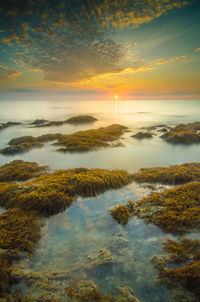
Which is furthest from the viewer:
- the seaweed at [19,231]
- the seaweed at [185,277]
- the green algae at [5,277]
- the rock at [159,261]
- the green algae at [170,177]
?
the green algae at [170,177]

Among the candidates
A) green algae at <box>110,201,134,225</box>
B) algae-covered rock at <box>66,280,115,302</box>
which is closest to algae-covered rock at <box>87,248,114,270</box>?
algae-covered rock at <box>66,280,115,302</box>

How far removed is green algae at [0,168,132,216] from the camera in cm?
485

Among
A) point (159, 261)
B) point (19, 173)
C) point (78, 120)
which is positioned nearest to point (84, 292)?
point (159, 261)

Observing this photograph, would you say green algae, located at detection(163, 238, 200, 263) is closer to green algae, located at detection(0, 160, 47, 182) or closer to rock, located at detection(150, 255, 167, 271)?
rock, located at detection(150, 255, 167, 271)

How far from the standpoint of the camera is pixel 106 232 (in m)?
4.02

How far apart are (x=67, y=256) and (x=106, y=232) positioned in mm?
1069

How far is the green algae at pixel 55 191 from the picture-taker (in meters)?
4.85

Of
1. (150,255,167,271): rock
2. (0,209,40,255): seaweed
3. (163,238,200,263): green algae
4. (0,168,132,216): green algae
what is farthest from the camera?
(0,168,132,216): green algae

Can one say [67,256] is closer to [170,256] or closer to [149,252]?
[149,252]

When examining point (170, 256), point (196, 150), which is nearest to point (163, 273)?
point (170, 256)

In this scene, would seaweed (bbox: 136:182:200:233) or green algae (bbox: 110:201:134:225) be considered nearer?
seaweed (bbox: 136:182:200:233)

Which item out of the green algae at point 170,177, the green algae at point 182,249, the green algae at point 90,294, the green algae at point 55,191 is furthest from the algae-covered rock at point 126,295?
the green algae at point 170,177

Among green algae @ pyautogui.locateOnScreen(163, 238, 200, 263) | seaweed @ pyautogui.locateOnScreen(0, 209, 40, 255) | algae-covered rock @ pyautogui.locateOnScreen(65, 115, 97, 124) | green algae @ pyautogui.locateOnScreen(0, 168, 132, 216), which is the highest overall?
algae-covered rock @ pyautogui.locateOnScreen(65, 115, 97, 124)

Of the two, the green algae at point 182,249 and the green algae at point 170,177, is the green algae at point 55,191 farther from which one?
the green algae at point 182,249
